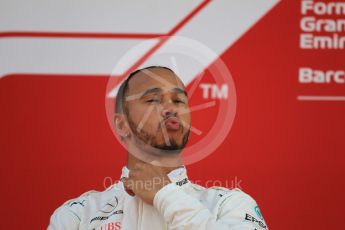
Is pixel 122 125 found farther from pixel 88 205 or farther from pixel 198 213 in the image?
pixel 198 213

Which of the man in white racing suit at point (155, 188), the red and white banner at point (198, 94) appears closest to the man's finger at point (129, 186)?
the man in white racing suit at point (155, 188)

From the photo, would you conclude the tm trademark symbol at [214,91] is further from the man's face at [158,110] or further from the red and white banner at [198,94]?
the man's face at [158,110]

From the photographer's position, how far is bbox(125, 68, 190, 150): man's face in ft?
5.86

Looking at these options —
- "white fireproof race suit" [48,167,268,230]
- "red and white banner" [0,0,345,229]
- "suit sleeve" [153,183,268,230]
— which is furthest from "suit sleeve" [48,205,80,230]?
"red and white banner" [0,0,345,229]

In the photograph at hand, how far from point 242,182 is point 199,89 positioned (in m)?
0.38

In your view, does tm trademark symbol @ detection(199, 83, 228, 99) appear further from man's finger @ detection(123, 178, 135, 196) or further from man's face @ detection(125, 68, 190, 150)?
man's finger @ detection(123, 178, 135, 196)

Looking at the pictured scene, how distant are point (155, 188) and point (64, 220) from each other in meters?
0.33

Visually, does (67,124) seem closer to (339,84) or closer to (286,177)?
(286,177)

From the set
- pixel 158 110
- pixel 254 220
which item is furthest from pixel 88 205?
pixel 254 220

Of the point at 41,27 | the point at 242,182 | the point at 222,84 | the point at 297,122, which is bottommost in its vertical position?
the point at 242,182

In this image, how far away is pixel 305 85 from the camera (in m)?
2.35

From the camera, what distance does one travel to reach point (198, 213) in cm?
162

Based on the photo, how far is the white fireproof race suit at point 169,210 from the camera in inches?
63.6

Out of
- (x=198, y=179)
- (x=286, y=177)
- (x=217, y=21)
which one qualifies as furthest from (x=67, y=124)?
(x=286, y=177)
